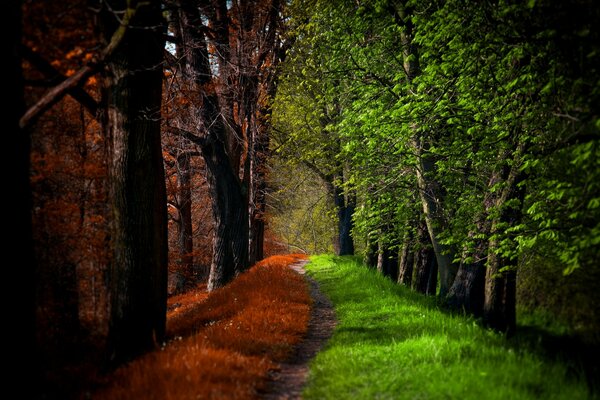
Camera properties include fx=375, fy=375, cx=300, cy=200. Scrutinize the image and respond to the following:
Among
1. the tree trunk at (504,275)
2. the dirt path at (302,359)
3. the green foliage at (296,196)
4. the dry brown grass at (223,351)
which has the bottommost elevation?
the dirt path at (302,359)

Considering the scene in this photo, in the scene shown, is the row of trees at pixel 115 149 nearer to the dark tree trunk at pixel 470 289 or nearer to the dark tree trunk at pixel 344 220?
the dark tree trunk at pixel 470 289

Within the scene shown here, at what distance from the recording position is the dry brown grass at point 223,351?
4.35 m

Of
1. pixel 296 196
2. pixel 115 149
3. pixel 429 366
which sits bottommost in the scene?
pixel 429 366

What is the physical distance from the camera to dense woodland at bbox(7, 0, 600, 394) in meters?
5.36

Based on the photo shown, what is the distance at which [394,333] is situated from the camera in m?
6.96

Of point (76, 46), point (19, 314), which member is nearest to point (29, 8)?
point (76, 46)

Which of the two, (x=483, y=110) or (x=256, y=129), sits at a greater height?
(x=256, y=129)

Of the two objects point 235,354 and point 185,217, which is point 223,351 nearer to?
point 235,354

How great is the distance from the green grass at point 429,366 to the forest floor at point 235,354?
0.50 m

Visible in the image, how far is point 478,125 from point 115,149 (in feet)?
24.4

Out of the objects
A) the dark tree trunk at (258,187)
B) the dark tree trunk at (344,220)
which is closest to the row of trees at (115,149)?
the dark tree trunk at (258,187)

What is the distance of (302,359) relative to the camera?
6152 millimetres

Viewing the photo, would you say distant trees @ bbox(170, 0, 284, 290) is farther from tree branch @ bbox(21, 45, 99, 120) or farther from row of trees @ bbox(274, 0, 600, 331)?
tree branch @ bbox(21, 45, 99, 120)

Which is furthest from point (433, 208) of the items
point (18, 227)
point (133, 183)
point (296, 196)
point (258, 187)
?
point (296, 196)
